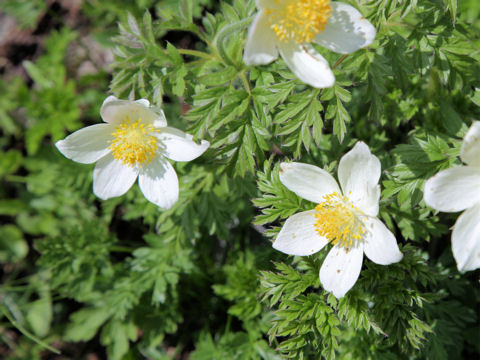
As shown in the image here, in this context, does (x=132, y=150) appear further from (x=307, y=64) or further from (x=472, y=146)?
(x=472, y=146)

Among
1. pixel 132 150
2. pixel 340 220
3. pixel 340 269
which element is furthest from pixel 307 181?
pixel 132 150

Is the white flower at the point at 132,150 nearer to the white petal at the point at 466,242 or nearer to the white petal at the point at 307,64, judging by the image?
the white petal at the point at 307,64

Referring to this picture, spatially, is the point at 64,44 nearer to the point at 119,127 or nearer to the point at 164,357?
the point at 119,127

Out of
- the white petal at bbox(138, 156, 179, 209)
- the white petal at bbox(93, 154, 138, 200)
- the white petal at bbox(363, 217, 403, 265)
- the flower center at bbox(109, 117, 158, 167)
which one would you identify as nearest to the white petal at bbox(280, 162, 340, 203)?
the white petal at bbox(363, 217, 403, 265)

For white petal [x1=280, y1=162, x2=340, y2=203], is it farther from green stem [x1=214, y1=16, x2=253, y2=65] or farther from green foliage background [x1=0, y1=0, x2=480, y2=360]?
green stem [x1=214, y1=16, x2=253, y2=65]

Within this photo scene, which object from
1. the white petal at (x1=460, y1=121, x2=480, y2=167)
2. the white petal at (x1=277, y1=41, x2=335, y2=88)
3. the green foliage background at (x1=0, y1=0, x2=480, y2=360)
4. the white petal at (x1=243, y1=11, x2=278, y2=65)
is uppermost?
the white petal at (x1=243, y1=11, x2=278, y2=65)

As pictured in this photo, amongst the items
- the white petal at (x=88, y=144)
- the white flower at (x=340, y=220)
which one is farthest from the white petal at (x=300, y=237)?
the white petal at (x=88, y=144)
